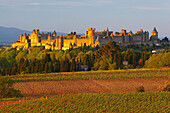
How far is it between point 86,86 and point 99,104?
39.2 feet

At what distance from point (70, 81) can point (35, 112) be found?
57.2 feet

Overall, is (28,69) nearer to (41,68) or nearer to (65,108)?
(41,68)

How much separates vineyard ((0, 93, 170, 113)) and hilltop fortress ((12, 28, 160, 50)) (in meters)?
53.5

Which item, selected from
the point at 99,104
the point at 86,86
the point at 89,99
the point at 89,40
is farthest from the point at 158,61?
the point at 99,104

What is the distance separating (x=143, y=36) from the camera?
289 feet

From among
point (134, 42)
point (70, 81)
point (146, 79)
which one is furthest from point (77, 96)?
point (134, 42)

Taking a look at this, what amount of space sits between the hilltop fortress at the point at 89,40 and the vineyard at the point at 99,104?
53507mm

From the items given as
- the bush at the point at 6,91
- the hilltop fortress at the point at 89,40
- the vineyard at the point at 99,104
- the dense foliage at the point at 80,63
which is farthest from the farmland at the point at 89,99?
the hilltop fortress at the point at 89,40

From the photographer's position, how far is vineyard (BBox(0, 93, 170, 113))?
20.3 metres

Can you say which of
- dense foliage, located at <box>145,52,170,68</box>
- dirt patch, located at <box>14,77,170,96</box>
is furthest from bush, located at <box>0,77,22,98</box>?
dense foliage, located at <box>145,52,170,68</box>

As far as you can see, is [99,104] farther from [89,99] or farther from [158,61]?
[158,61]

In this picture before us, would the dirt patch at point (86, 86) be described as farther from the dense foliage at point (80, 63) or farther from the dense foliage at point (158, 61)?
the dense foliage at point (158, 61)

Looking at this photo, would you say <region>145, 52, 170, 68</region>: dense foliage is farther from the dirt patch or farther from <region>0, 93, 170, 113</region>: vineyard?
<region>0, 93, 170, 113</region>: vineyard

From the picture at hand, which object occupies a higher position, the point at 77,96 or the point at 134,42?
the point at 134,42
